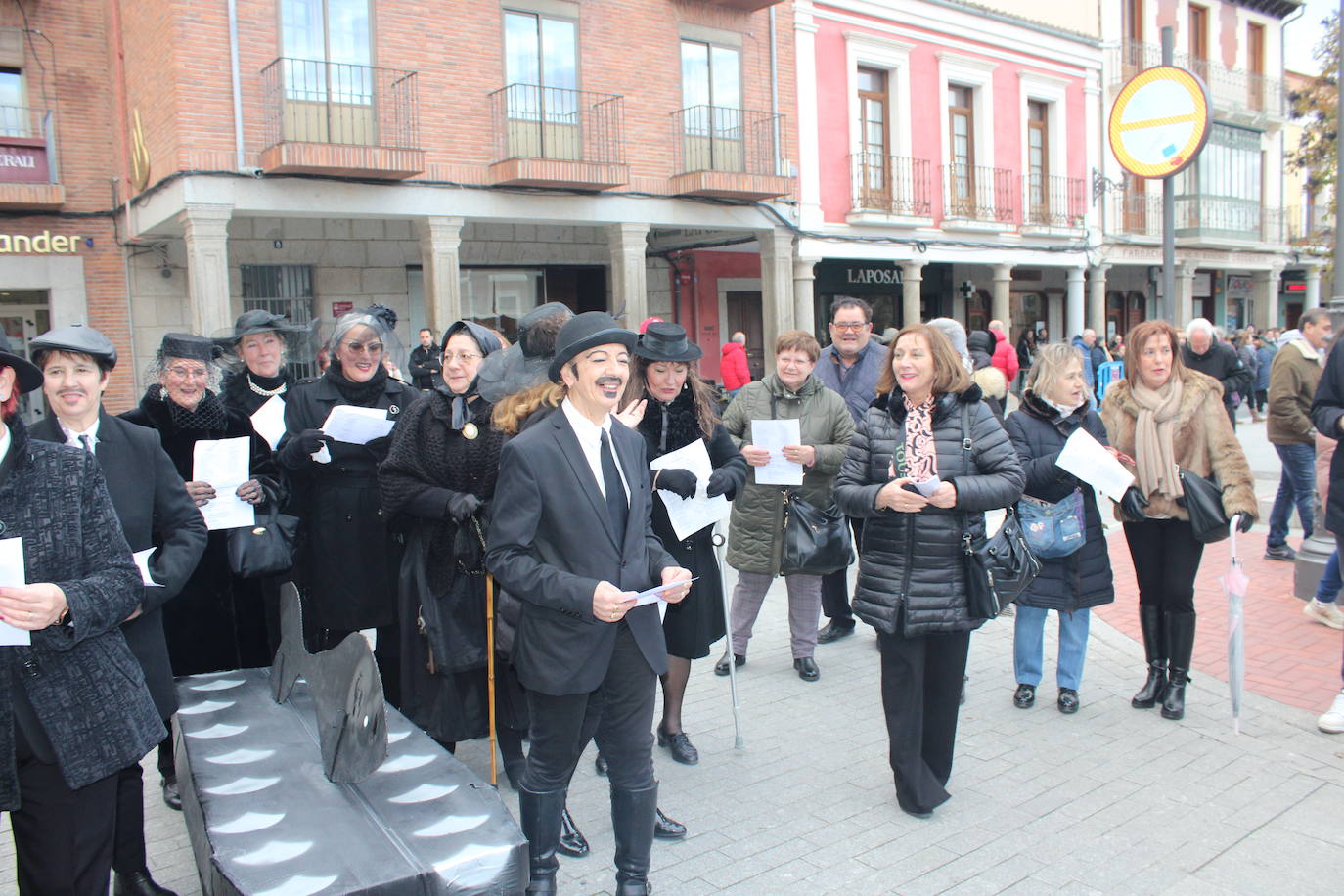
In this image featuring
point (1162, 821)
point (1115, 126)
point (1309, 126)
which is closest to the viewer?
point (1162, 821)

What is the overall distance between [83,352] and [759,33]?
1656cm

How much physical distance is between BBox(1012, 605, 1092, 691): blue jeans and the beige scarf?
2.39 ft

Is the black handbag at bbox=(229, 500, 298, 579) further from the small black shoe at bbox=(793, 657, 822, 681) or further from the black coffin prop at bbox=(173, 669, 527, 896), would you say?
the small black shoe at bbox=(793, 657, 822, 681)

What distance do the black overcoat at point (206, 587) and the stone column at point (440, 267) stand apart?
10.1 meters

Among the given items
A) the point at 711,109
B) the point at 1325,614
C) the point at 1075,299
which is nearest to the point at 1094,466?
the point at 1325,614

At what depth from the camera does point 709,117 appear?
16938 mm

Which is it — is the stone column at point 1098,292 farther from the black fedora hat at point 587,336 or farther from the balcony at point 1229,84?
the black fedora hat at point 587,336

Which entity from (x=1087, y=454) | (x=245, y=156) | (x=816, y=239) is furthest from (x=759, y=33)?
(x=1087, y=454)

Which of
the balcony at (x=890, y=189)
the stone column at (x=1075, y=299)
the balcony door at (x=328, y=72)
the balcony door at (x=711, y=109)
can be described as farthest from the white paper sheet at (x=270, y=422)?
the stone column at (x=1075, y=299)

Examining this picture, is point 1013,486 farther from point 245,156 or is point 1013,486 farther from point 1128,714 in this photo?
point 245,156

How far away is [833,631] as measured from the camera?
20.0ft

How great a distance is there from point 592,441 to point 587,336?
33 centimetres

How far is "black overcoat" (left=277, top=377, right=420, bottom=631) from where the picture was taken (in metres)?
4.32

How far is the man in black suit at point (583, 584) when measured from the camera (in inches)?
118
